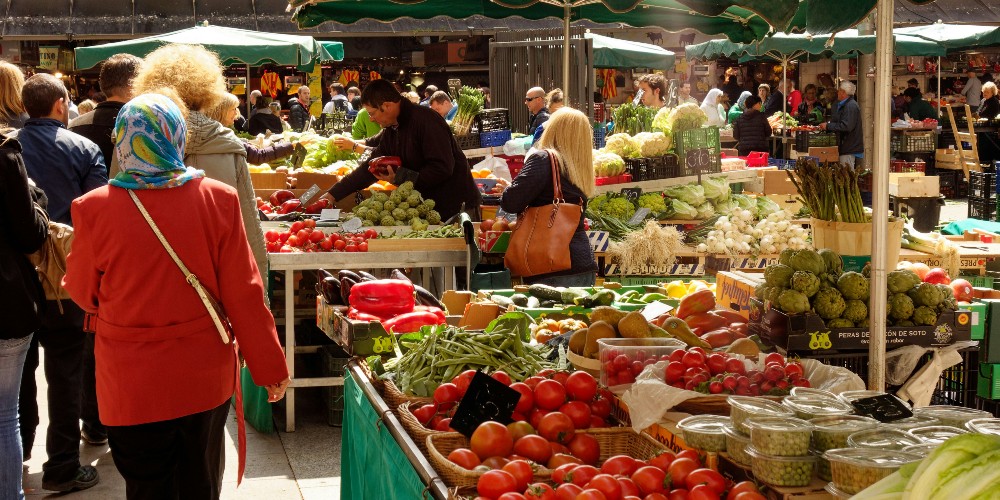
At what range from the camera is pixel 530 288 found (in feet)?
20.1

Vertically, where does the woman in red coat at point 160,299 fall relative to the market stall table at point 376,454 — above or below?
above

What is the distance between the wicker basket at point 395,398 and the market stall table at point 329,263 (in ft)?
8.59

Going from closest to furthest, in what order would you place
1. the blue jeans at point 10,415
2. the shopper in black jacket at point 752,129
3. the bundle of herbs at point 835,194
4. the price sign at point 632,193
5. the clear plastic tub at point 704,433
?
the clear plastic tub at point 704,433, the blue jeans at point 10,415, the bundle of herbs at point 835,194, the price sign at point 632,193, the shopper in black jacket at point 752,129

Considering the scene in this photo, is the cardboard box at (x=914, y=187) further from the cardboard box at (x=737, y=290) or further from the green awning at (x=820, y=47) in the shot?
the cardboard box at (x=737, y=290)

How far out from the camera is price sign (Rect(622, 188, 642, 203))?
29.8 feet

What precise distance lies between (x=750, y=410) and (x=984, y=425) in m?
0.58

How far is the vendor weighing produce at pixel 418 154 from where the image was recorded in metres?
7.65

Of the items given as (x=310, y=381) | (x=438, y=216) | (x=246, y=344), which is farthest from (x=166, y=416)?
(x=438, y=216)

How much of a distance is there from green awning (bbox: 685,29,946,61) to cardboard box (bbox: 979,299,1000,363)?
31.3 feet

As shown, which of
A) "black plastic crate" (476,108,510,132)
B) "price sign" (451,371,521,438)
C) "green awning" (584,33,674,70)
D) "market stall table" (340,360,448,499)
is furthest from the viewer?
"green awning" (584,33,674,70)

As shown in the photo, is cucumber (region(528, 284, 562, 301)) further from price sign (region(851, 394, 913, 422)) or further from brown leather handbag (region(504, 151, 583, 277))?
price sign (region(851, 394, 913, 422))

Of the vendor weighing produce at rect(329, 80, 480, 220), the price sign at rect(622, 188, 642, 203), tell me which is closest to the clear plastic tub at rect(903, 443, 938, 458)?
the vendor weighing produce at rect(329, 80, 480, 220)

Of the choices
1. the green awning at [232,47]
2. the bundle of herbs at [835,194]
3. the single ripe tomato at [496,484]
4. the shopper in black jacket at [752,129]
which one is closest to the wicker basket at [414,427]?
the single ripe tomato at [496,484]

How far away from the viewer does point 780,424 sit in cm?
284
